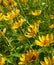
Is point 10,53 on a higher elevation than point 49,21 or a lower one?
lower

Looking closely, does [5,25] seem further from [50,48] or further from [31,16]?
[50,48]

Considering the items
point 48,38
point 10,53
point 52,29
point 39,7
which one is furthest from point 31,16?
point 48,38

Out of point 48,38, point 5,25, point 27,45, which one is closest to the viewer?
point 48,38

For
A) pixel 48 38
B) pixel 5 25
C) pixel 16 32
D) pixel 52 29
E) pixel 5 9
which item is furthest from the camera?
pixel 5 9

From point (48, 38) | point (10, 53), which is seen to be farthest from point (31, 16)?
point (48, 38)

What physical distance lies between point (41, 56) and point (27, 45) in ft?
0.71

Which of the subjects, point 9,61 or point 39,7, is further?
point 39,7

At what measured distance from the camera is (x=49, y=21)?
2674 millimetres

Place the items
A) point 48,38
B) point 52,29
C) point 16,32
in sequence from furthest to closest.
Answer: point 16,32
point 52,29
point 48,38

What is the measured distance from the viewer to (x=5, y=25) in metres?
2.96

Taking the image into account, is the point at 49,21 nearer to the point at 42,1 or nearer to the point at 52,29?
the point at 52,29

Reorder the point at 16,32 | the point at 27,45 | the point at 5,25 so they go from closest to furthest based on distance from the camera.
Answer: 1. the point at 27,45
2. the point at 16,32
3. the point at 5,25

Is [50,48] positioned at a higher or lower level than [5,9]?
lower

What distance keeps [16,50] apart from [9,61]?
0.63ft
